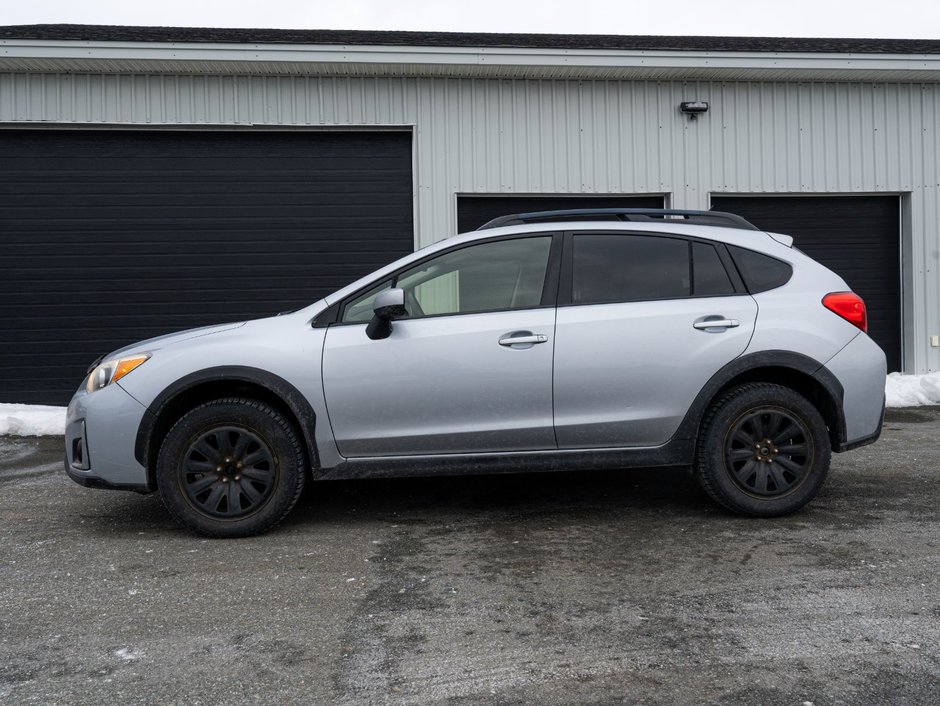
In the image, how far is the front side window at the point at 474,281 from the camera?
15.7 feet

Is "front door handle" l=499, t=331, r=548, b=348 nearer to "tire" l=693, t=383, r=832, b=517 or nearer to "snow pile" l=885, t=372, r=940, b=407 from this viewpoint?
"tire" l=693, t=383, r=832, b=517

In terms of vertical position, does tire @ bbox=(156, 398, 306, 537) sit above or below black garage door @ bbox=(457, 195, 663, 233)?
below

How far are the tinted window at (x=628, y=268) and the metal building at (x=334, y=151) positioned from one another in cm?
596

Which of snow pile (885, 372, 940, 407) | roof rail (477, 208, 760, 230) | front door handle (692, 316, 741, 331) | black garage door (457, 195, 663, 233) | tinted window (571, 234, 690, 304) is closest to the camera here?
front door handle (692, 316, 741, 331)

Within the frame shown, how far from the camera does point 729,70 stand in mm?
10812

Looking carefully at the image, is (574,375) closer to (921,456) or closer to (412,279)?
(412,279)

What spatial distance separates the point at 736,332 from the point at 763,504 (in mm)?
962

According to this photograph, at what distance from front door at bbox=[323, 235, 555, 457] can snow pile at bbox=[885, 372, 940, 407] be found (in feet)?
22.6

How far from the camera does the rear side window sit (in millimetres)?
4938

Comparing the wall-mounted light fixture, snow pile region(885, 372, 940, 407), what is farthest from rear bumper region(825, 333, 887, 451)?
the wall-mounted light fixture

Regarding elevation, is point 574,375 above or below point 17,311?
below

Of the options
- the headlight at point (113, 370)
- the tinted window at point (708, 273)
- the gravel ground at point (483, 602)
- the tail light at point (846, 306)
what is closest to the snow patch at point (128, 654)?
the gravel ground at point (483, 602)

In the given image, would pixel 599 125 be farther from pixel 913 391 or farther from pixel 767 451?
pixel 767 451

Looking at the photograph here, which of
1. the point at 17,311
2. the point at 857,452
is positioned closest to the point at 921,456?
the point at 857,452
